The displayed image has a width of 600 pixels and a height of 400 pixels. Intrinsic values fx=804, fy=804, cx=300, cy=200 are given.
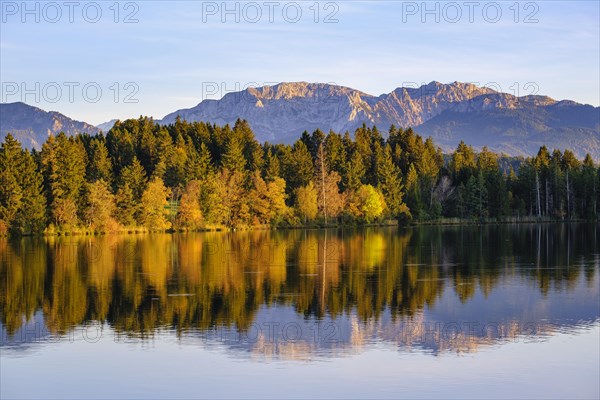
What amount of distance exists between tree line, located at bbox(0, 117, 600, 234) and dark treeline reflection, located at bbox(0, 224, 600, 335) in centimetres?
2468

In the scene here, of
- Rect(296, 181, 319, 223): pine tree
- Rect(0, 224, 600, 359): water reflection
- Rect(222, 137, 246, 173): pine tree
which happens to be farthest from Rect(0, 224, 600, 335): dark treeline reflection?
Rect(222, 137, 246, 173): pine tree

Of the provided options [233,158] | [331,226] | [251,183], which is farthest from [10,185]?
[331,226]

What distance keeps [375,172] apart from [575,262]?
84444mm

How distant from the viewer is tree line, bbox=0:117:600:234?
10350 cm

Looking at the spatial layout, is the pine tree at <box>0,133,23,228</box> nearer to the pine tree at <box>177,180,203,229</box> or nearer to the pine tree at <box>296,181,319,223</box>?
the pine tree at <box>177,180,203,229</box>

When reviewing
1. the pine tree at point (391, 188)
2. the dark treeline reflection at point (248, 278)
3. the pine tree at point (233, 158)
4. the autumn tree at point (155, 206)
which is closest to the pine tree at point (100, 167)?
the autumn tree at point (155, 206)

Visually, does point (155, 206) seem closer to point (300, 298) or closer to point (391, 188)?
point (391, 188)

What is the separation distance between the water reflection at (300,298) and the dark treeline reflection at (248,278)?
88 millimetres

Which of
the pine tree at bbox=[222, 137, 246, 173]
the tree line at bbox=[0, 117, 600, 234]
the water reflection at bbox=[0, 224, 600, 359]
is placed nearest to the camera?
the water reflection at bbox=[0, 224, 600, 359]

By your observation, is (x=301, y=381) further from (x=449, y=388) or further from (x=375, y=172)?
(x=375, y=172)

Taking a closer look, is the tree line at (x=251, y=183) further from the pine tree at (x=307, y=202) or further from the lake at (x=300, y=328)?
the lake at (x=300, y=328)

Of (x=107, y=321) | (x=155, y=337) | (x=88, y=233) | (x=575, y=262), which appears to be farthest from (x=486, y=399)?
(x=88, y=233)

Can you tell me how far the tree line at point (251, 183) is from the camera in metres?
104

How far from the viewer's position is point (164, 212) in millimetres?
113125
